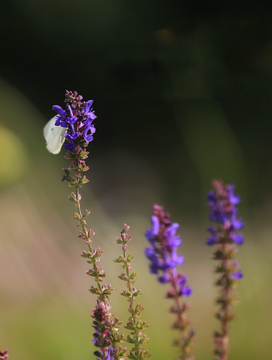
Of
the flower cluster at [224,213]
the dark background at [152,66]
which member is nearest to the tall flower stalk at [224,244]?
the flower cluster at [224,213]

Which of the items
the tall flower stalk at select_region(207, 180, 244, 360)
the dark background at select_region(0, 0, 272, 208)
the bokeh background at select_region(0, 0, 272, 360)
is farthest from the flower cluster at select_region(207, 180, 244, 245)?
the dark background at select_region(0, 0, 272, 208)

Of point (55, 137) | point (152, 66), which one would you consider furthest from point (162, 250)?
point (152, 66)

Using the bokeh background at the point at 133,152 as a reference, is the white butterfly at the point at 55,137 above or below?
below

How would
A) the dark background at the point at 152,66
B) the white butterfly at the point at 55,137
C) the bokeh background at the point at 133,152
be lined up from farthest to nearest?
the dark background at the point at 152,66
the bokeh background at the point at 133,152
the white butterfly at the point at 55,137

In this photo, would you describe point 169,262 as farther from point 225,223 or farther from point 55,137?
point 55,137

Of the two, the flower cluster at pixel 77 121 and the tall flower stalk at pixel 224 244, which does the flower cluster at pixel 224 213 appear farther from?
the flower cluster at pixel 77 121

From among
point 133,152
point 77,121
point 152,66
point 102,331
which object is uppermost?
point 133,152

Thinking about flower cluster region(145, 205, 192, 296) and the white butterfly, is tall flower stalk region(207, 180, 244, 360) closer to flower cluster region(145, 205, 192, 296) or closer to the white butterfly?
flower cluster region(145, 205, 192, 296)

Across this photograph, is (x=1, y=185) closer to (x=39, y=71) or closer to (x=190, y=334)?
(x=39, y=71)

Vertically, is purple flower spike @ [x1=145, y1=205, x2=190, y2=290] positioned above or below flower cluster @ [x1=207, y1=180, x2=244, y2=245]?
below
